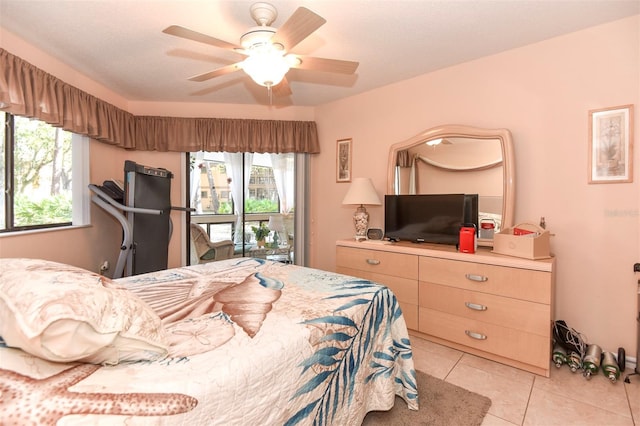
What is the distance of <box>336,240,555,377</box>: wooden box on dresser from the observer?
2.10 m

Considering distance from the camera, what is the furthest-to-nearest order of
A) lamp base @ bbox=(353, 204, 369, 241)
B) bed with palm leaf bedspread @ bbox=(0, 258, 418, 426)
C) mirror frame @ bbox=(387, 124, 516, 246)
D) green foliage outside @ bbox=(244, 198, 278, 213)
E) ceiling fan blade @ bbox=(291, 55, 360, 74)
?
1. green foliage outside @ bbox=(244, 198, 278, 213)
2. lamp base @ bbox=(353, 204, 369, 241)
3. mirror frame @ bbox=(387, 124, 516, 246)
4. ceiling fan blade @ bbox=(291, 55, 360, 74)
5. bed with palm leaf bedspread @ bbox=(0, 258, 418, 426)

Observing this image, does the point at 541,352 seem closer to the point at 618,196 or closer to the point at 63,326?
the point at 618,196

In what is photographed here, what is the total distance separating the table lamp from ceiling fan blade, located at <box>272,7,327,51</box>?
1759 mm

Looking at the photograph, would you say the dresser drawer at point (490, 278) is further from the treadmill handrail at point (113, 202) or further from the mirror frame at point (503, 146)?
the treadmill handrail at point (113, 202)

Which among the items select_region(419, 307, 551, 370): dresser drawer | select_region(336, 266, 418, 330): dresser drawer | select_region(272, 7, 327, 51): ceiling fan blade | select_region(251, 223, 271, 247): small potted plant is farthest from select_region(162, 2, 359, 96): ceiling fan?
select_region(251, 223, 271, 247): small potted plant

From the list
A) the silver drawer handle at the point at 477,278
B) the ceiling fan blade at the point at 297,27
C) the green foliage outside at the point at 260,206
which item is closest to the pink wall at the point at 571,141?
the silver drawer handle at the point at 477,278

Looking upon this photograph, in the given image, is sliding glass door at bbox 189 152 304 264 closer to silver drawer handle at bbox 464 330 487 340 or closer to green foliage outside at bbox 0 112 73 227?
green foliage outside at bbox 0 112 73 227

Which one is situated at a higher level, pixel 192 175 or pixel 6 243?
pixel 192 175

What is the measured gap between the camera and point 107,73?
3.09 m

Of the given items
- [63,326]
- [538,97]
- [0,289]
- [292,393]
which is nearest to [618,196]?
[538,97]

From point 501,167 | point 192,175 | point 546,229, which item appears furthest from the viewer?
point 192,175

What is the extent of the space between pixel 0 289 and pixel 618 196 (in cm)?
336

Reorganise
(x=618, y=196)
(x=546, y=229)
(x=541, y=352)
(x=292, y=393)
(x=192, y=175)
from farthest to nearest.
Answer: (x=192, y=175), (x=546, y=229), (x=618, y=196), (x=541, y=352), (x=292, y=393)

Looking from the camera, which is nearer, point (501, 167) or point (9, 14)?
point (9, 14)
